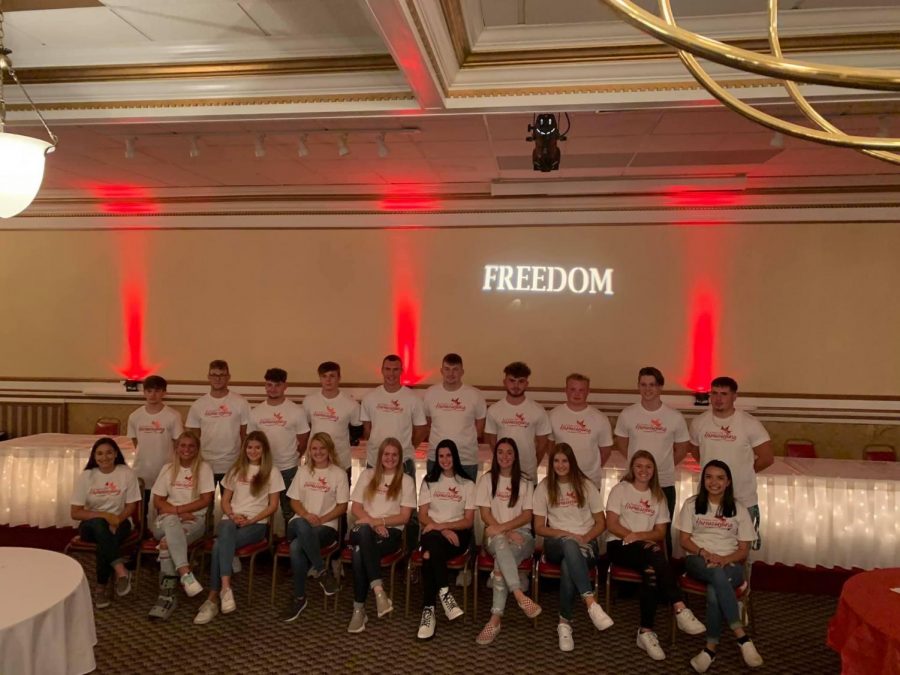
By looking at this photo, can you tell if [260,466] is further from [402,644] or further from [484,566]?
[484,566]

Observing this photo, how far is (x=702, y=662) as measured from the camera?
3430 millimetres

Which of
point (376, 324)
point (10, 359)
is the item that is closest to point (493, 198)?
point (376, 324)

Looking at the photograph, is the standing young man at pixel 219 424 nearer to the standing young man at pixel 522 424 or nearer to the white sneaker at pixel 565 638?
the standing young man at pixel 522 424

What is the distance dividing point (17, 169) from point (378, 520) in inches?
110

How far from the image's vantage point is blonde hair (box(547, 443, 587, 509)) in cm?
401

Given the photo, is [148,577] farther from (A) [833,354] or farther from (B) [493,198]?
(A) [833,354]

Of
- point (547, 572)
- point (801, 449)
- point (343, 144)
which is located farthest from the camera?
point (801, 449)

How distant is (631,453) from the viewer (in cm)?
437

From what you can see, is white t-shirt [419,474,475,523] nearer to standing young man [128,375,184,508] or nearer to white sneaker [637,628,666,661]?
white sneaker [637,628,666,661]

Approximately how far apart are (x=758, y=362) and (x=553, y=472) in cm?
343

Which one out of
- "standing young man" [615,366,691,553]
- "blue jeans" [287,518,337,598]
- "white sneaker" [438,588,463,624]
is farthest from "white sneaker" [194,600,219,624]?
"standing young man" [615,366,691,553]

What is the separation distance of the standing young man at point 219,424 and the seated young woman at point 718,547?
3.24 m

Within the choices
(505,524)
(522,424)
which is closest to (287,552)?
(505,524)

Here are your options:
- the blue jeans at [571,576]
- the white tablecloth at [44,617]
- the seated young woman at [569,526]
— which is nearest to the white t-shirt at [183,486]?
the white tablecloth at [44,617]
